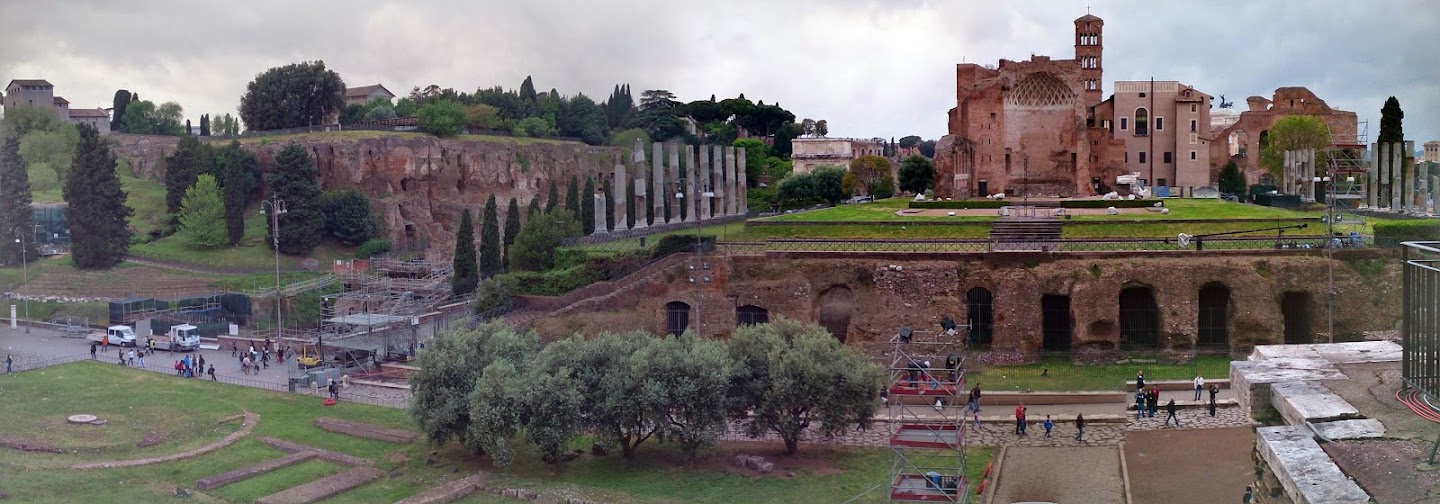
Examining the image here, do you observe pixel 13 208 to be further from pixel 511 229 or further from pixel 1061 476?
pixel 1061 476

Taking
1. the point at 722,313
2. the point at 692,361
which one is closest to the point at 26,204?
the point at 722,313

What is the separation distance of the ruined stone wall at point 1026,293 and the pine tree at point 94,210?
27.2 m

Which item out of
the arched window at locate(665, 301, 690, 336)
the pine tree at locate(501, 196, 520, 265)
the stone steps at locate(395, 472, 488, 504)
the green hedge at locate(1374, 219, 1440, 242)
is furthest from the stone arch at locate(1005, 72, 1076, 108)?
the stone steps at locate(395, 472, 488, 504)

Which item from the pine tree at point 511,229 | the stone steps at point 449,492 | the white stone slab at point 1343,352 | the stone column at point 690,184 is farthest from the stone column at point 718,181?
the white stone slab at point 1343,352

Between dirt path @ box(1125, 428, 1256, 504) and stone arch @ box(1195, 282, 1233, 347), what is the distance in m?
9.00

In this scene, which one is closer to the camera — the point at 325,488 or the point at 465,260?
the point at 325,488

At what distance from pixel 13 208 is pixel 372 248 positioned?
16.3 meters

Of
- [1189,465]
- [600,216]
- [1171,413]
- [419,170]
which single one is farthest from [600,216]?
[419,170]

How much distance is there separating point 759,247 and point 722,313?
2.41m

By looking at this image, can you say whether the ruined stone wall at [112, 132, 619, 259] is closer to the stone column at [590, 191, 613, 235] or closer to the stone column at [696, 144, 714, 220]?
the stone column at [696, 144, 714, 220]

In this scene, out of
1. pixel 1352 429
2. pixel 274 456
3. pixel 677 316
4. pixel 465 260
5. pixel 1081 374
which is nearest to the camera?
pixel 1352 429

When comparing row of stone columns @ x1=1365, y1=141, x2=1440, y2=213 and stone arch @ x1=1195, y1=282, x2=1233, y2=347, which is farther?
row of stone columns @ x1=1365, y1=141, x2=1440, y2=213

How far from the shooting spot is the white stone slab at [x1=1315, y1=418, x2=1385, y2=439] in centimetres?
987

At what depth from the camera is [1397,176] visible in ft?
138
